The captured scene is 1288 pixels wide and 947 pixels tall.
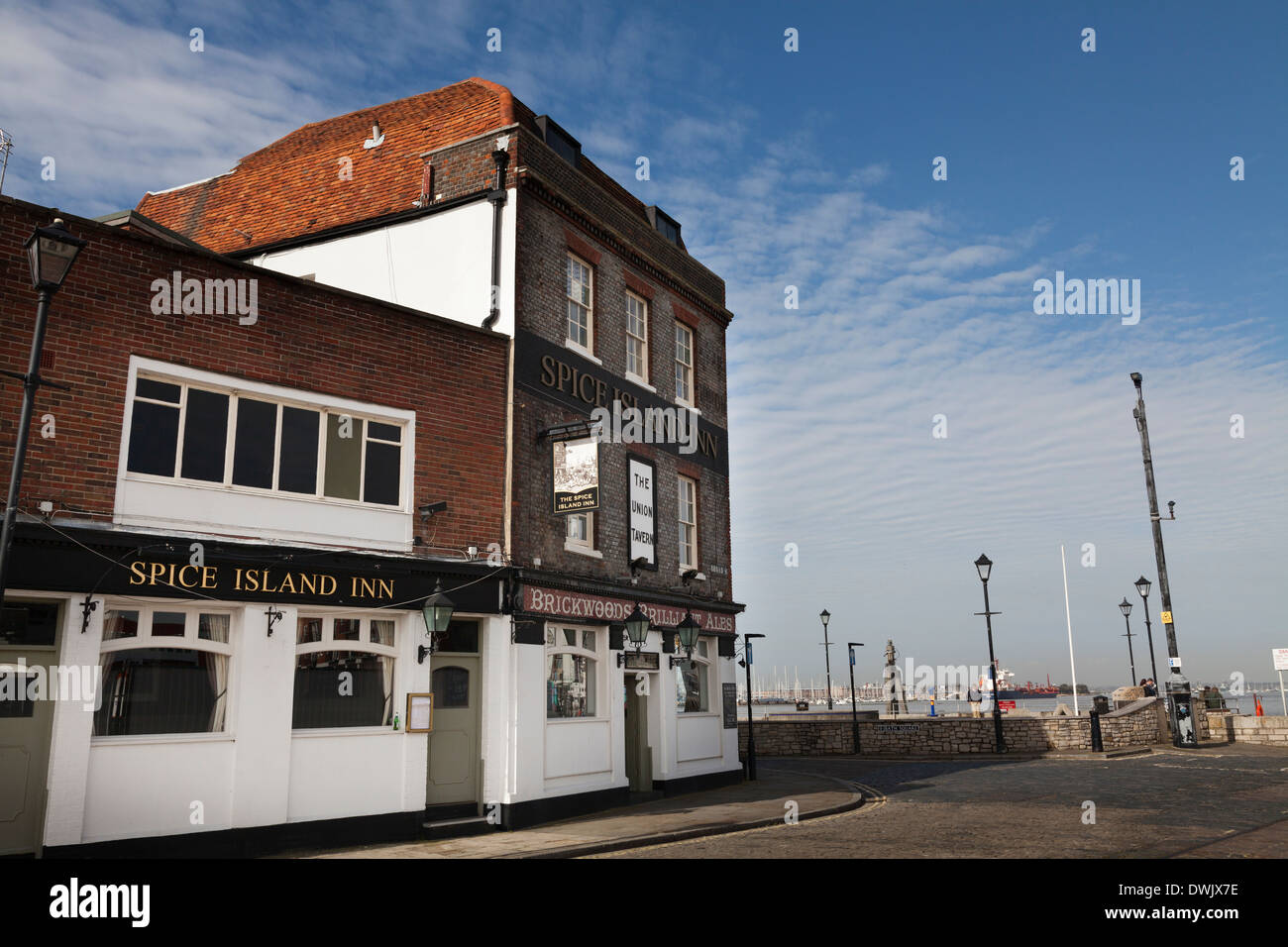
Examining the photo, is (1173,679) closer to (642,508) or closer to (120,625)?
(642,508)

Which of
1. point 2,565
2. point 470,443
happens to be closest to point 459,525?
point 470,443

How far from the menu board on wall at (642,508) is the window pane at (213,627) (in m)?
8.33

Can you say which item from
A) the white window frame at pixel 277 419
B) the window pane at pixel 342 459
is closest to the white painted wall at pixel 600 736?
the white window frame at pixel 277 419

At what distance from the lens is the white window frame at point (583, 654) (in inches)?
652

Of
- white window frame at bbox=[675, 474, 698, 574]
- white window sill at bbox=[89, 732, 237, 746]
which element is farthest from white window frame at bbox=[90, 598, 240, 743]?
white window frame at bbox=[675, 474, 698, 574]

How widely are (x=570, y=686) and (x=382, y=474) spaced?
524 cm

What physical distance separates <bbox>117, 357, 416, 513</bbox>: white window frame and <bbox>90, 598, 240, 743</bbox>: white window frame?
60.7 inches

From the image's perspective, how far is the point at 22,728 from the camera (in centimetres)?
1084

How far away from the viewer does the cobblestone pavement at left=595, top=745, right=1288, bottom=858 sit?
11.8 meters

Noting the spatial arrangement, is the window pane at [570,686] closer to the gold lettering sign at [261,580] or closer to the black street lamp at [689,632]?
the black street lamp at [689,632]

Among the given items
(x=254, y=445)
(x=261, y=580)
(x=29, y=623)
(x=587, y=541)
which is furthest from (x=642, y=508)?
(x=29, y=623)
